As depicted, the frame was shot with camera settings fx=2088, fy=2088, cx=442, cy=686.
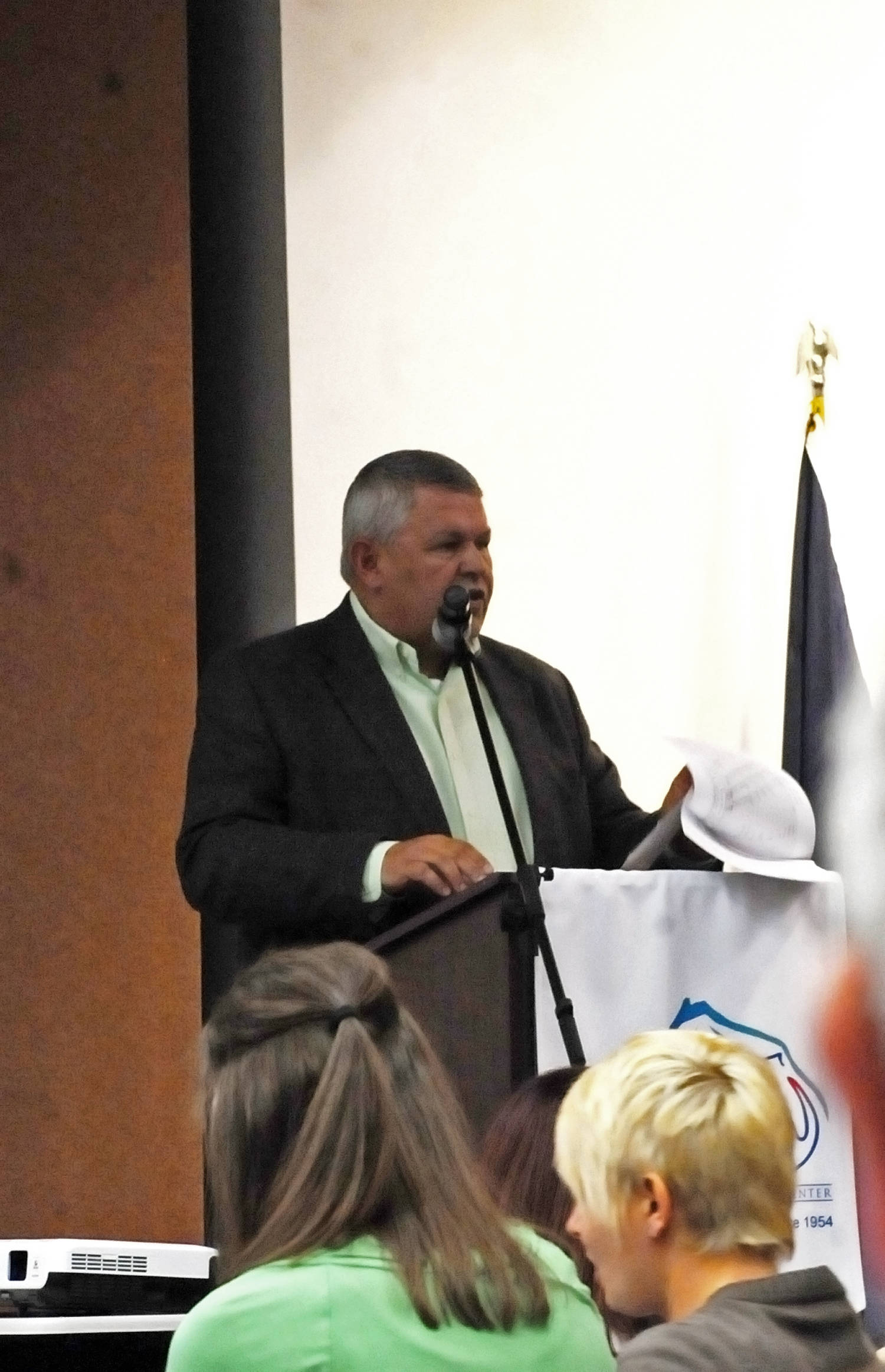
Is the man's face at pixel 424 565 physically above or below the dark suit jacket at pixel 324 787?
above

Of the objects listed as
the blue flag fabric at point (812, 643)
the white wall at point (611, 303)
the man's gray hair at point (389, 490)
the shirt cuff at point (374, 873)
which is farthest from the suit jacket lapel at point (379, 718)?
the white wall at point (611, 303)

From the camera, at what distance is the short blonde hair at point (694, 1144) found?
1644 millimetres

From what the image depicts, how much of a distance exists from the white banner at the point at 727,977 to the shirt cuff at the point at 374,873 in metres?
0.29

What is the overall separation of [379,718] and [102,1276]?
3.54 feet

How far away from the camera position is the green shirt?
1.63 m

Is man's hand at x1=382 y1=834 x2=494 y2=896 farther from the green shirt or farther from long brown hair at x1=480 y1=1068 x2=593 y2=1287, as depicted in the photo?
the green shirt

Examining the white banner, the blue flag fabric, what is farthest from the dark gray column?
the white banner

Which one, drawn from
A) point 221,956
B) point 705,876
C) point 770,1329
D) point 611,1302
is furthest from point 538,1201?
point 221,956

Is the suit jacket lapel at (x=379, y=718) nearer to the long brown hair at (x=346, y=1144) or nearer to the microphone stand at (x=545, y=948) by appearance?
the microphone stand at (x=545, y=948)

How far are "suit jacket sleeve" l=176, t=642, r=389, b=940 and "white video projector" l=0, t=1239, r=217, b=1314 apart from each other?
58cm

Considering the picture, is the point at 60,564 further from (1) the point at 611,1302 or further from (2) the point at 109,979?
(1) the point at 611,1302

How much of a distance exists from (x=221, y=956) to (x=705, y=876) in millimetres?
2119

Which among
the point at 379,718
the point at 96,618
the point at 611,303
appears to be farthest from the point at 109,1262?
the point at 611,303

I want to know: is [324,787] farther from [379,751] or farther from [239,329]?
[239,329]
